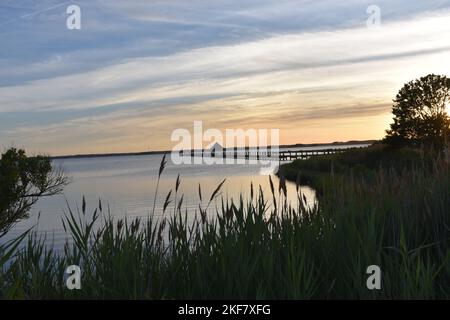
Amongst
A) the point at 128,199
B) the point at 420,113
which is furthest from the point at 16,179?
the point at 420,113

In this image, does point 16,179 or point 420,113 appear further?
point 420,113

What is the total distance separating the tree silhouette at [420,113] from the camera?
180 feet

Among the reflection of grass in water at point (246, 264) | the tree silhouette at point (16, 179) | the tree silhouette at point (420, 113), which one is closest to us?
the reflection of grass in water at point (246, 264)

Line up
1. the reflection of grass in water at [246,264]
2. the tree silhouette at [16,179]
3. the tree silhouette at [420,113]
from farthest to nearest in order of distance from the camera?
the tree silhouette at [420,113], the tree silhouette at [16,179], the reflection of grass in water at [246,264]

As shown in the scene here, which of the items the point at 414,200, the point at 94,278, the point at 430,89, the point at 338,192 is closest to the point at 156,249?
the point at 94,278

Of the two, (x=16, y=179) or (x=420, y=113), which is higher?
(x=420, y=113)

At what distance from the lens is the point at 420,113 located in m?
56.5

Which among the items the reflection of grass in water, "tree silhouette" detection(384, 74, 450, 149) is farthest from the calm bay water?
"tree silhouette" detection(384, 74, 450, 149)

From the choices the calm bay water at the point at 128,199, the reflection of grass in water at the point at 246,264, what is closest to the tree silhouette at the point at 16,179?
the calm bay water at the point at 128,199

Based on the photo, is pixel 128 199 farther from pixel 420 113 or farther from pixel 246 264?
pixel 246 264

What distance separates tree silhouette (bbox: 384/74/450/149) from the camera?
54969 mm

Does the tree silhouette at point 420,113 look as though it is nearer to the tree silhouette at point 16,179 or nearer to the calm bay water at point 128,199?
the calm bay water at point 128,199

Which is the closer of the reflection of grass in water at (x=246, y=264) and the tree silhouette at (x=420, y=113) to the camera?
the reflection of grass in water at (x=246, y=264)
